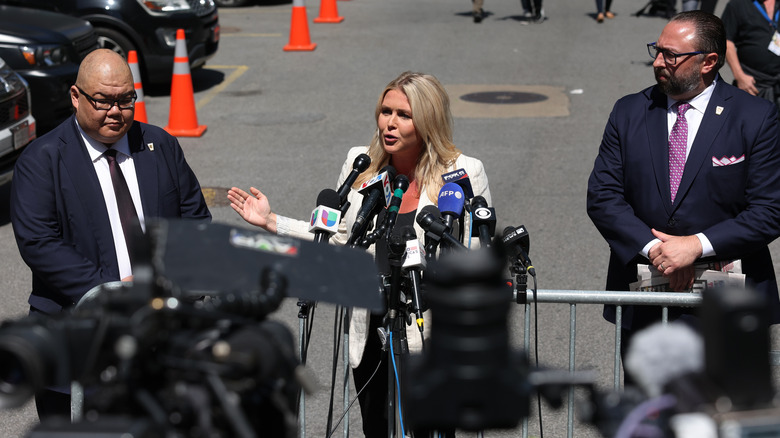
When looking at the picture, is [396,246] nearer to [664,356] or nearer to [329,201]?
[329,201]

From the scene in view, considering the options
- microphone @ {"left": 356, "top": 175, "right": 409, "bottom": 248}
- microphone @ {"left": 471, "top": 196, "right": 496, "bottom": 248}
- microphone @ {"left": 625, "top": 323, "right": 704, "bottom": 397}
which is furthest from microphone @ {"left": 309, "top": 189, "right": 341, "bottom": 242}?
microphone @ {"left": 625, "top": 323, "right": 704, "bottom": 397}

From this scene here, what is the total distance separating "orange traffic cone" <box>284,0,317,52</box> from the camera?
16828 mm

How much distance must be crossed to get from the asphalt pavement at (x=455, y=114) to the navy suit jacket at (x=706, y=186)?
118cm

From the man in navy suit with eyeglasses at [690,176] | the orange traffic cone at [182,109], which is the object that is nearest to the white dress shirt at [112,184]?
the man in navy suit with eyeglasses at [690,176]

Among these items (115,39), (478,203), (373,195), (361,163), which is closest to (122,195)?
(361,163)

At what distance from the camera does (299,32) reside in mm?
16906

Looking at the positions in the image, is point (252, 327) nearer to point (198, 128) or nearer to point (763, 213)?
point (763, 213)

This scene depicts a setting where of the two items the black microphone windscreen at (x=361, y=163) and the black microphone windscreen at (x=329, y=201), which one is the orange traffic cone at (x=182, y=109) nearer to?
the black microphone windscreen at (x=361, y=163)

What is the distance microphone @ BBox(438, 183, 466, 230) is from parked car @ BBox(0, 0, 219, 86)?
10.4 meters

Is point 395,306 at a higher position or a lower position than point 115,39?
higher

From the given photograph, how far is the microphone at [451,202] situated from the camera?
3459 millimetres

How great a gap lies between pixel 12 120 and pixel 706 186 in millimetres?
6332

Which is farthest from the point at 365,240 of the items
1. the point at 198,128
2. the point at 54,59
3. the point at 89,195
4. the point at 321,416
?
the point at 198,128

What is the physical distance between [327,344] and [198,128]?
5874 millimetres
